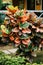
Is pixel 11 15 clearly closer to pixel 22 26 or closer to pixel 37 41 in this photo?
pixel 22 26

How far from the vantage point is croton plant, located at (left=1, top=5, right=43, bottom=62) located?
22.8 ft

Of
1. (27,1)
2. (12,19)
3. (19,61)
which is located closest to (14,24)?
(12,19)

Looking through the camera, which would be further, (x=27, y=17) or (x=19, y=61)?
(x=27, y=17)

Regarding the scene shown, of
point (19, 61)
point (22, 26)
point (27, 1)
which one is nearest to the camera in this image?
point (19, 61)

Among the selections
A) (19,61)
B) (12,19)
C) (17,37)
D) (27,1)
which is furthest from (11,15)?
(27,1)

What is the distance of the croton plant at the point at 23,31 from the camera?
695cm

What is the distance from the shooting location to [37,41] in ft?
23.4

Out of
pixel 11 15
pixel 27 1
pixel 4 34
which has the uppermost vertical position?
pixel 11 15

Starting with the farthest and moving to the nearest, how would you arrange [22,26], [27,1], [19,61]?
[27,1], [22,26], [19,61]

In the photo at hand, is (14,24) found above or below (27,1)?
above

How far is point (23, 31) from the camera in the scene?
6.93 metres

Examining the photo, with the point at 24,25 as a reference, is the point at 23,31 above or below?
below

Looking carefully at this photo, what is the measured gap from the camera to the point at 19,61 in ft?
19.5

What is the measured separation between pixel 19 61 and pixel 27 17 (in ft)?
4.93
